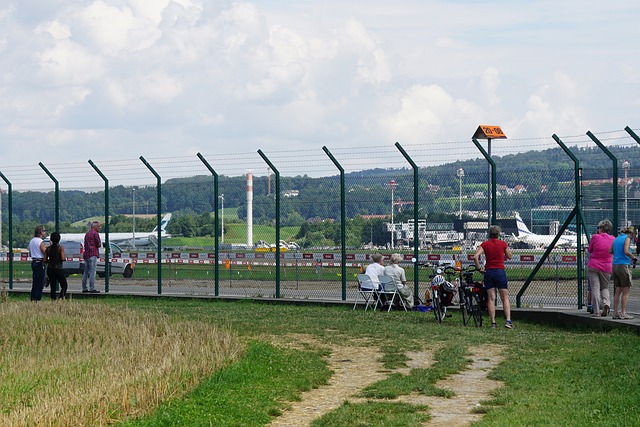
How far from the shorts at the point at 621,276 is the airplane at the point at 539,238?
7.34 ft

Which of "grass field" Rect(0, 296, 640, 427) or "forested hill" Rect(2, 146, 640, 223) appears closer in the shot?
"grass field" Rect(0, 296, 640, 427)

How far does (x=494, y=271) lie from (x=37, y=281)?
412 inches

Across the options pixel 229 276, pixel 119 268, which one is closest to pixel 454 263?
pixel 229 276

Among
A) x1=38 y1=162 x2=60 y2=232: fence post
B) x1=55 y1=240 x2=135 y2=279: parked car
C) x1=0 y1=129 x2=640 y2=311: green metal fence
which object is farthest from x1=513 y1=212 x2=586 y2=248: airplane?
x1=55 y1=240 x2=135 y2=279: parked car

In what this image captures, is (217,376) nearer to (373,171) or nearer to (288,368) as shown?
(288,368)

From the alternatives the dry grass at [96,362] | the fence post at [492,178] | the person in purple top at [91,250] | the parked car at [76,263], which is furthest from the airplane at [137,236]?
the fence post at [492,178]

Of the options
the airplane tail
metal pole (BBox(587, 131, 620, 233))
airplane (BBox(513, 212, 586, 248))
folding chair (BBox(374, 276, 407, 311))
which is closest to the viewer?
metal pole (BBox(587, 131, 620, 233))

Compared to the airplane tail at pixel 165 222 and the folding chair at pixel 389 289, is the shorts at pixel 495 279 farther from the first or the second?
the airplane tail at pixel 165 222

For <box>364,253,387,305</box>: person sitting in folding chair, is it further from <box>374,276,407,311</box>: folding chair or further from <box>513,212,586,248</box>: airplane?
<box>513,212,586,248</box>: airplane

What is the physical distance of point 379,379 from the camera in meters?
11.5

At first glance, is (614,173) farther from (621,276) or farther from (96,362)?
(96,362)

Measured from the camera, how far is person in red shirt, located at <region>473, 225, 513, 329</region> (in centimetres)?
1714

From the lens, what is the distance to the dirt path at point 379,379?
9.45 meters

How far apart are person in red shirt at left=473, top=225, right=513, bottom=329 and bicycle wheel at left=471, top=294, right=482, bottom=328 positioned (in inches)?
6.2
